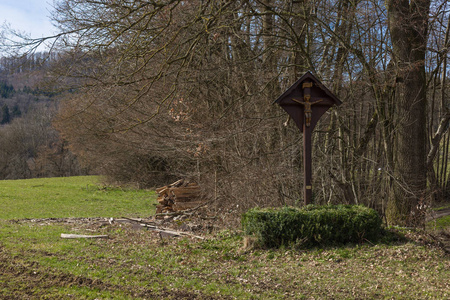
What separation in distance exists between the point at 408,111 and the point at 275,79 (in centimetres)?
394

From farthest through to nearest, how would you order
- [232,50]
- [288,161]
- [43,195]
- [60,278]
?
[43,195]
[232,50]
[288,161]
[60,278]

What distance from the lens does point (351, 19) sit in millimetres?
12266

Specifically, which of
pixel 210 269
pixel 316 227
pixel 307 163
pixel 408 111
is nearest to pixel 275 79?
pixel 408 111

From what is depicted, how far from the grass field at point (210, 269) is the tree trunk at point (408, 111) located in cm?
220

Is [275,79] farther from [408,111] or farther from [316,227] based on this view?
[316,227]

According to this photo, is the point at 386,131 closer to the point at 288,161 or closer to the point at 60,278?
the point at 288,161

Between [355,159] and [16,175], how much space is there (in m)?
47.8

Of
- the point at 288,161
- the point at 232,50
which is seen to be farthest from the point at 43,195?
the point at 288,161

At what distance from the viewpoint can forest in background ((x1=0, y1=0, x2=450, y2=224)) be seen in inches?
408

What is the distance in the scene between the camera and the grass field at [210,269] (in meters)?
6.34

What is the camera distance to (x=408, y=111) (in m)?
11.3

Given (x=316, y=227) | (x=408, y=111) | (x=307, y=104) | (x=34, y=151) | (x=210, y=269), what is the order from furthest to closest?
(x=34, y=151) < (x=408, y=111) < (x=307, y=104) < (x=316, y=227) < (x=210, y=269)

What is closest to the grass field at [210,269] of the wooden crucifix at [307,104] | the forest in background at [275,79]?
the wooden crucifix at [307,104]

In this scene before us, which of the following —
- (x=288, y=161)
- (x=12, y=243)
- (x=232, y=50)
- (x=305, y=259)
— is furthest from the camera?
(x=232, y=50)
